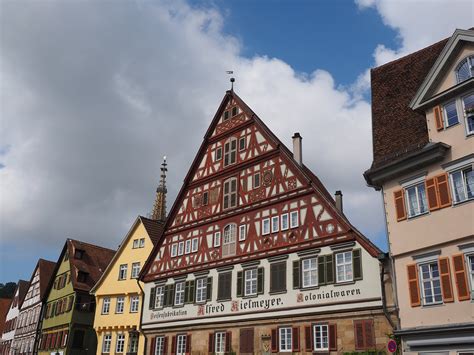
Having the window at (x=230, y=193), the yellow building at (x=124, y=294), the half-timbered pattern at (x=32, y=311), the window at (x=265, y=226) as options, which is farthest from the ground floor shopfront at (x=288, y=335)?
the half-timbered pattern at (x=32, y=311)

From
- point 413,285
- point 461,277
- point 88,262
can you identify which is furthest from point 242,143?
point 88,262

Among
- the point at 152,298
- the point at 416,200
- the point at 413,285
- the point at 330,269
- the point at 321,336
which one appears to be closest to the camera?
the point at 413,285

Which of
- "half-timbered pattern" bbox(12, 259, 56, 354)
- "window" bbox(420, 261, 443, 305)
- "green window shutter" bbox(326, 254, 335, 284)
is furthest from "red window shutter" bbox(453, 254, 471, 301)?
"half-timbered pattern" bbox(12, 259, 56, 354)

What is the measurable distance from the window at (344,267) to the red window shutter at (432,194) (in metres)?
4.90

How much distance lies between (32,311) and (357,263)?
4114 cm

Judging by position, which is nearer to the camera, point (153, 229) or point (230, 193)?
point (230, 193)

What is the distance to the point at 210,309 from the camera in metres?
27.3

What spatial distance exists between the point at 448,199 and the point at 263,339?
11.2m

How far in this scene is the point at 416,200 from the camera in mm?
18938

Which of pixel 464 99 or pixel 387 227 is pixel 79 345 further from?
pixel 464 99

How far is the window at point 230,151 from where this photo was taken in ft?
97.9

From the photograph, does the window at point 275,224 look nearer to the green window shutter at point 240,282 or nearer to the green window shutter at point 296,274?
the green window shutter at point 296,274

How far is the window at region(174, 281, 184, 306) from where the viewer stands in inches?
1161

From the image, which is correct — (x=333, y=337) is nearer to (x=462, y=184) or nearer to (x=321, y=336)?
(x=321, y=336)
